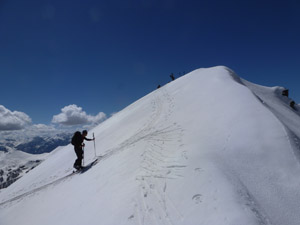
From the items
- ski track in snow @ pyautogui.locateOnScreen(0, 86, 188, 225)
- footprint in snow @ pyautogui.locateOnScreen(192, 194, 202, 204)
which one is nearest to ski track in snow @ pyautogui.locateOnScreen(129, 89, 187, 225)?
ski track in snow @ pyautogui.locateOnScreen(0, 86, 188, 225)

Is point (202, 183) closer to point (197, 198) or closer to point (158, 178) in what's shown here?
point (197, 198)

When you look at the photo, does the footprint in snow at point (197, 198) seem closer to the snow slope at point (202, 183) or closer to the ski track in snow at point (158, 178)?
the snow slope at point (202, 183)

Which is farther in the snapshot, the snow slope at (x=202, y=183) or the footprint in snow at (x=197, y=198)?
the footprint in snow at (x=197, y=198)

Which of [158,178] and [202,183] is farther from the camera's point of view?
[158,178]

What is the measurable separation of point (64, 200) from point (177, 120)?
772 centimetres

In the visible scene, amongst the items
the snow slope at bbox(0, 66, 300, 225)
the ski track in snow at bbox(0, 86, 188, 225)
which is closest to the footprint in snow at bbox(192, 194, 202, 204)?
→ the snow slope at bbox(0, 66, 300, 225)

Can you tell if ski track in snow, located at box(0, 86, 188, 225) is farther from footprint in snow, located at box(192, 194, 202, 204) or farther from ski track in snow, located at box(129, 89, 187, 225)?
footprint in snow, located at box(192, 194, 202, 204)

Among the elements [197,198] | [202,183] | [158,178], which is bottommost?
[197,198]

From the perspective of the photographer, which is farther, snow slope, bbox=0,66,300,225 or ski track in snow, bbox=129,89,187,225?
ski track in snow, bbox=129,89,187,225

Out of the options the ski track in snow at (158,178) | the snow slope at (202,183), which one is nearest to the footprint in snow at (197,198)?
the snow slope at (202,183)

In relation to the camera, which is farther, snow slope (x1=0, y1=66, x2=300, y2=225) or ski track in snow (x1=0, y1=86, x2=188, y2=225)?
ski track in snow (x1=0, y1=86, x2=188, y2=225)

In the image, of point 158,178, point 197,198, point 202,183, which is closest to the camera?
point 197,198

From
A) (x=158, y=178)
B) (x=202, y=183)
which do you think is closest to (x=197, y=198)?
(x=202, y=183)

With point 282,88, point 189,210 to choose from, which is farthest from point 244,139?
point 282,88
